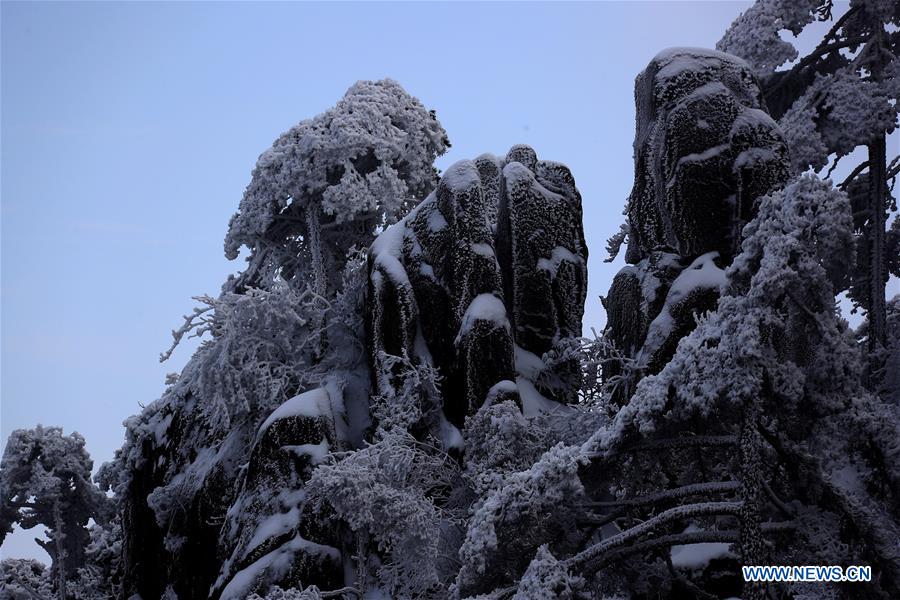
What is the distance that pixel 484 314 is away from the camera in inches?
832

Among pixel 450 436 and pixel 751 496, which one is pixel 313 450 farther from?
pixel 751 496

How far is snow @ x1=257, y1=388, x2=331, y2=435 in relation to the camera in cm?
2064

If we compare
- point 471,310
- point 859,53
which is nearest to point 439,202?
point 471,310

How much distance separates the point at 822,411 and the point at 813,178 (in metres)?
2.54

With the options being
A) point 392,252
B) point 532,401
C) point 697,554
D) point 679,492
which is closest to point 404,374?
point 532,401

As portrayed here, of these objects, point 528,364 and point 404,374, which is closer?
point 404,374

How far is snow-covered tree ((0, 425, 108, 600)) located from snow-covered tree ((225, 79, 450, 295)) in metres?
6.33

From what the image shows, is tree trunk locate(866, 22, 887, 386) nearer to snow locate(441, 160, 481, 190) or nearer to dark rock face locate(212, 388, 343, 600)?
snow locate(441, 160, 481, 190)

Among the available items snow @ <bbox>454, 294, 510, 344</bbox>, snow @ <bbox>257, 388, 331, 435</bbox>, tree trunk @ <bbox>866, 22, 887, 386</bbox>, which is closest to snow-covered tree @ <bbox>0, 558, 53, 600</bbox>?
snow @ <bbox>257, 388, 331, 435</bbox>

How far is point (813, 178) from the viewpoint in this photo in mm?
12047

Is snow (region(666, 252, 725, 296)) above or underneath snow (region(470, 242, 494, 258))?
underneath

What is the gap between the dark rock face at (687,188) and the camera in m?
19.1

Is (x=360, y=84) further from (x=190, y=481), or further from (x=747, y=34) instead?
(x=190, y=481)

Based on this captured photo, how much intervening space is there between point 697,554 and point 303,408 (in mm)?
8035
